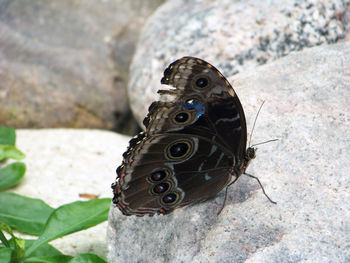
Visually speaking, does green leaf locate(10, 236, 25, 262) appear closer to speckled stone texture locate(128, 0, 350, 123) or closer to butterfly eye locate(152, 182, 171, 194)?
butterfly eye locate(152, 182, 171, 194)

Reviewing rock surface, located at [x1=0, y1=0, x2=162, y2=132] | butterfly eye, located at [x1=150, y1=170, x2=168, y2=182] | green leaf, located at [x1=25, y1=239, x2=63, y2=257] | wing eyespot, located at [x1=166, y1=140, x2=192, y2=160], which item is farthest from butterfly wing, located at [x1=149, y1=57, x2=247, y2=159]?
rock surface, located at [x1=0, y1=0, x2=162, y2=132]

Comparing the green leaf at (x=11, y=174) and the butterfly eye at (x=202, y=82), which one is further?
the green leaf at (x=11, y=174)

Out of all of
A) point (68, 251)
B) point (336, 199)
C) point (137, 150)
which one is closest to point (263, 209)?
point (336, 199)

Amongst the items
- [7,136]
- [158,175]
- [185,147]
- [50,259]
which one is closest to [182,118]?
Result: [185,147]

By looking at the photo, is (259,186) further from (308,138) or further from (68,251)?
(68,251)

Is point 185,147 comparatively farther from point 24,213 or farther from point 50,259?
point 24,213

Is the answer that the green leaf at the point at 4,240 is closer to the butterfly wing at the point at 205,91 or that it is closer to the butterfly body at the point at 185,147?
the butterfly body at the point at 185,147

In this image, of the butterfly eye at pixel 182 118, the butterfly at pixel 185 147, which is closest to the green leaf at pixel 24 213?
the butterfly at pixel 185 147
